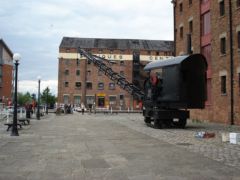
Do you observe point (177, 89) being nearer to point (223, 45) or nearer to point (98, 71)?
point (223, 45)

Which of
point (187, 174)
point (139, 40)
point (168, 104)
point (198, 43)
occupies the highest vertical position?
Result: point (139, 40)

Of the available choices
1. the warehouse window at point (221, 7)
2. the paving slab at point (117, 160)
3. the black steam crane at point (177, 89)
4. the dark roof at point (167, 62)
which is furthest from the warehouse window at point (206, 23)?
the paving slab at point (117, 160)

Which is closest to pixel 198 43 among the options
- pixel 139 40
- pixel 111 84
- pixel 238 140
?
pixel 238 140

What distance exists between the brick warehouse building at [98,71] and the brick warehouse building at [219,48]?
51.0m

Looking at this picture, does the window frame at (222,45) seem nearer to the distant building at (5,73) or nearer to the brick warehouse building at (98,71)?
the brick warehouse building at (98,71)

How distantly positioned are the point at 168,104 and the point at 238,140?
8346 millimetres

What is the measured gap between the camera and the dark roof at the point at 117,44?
89519 mm

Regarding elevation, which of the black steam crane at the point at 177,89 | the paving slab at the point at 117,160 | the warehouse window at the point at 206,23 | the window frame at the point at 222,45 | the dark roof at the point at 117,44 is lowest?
the paving slab at the point at 117,160

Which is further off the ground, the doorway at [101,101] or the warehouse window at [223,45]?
the warehouse window at [223,45]

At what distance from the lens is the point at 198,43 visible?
103ft

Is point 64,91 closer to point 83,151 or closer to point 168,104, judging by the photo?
point 168,104

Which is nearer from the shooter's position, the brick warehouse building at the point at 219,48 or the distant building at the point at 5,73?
the brick warehouse building at the point at 219,48

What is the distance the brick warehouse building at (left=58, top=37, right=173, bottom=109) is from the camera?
282 feet

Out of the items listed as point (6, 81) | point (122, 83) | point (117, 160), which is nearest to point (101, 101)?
point (6, 81)
